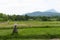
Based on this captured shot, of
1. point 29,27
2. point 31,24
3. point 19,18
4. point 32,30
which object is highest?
point 19,18

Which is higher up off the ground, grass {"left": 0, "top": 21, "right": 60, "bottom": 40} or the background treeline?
the background treeline

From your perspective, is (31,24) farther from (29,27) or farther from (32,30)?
(32,30)

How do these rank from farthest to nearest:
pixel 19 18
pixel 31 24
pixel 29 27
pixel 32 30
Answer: pixel 31 24
pixel 19 18
pixel 29 27
pixel 32 30

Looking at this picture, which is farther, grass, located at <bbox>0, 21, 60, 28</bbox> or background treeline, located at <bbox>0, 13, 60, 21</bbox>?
background treeline, located at <bbox>0, 13, 60, 21</bbox>

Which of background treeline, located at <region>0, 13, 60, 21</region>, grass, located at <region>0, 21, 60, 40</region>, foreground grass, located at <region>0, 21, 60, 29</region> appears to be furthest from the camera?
background treeline, located at <region>0, 13, 60, 21</region>

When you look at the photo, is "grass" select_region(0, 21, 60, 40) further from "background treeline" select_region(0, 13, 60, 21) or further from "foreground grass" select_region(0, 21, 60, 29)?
"background treeline" select_region(0, 13, 60, 21)

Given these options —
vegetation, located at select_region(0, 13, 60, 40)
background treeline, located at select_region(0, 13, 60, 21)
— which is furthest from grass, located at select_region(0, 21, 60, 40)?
background treeline, located at select_region(0, 13, 60, 21)

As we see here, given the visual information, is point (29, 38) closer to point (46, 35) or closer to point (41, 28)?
point (46, 35)

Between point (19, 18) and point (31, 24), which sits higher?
point (19, 18)

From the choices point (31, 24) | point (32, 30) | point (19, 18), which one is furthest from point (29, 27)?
point (19, 18)

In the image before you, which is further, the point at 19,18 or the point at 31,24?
the point at 31,24

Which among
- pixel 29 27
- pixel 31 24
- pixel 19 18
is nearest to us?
pixel 29 27

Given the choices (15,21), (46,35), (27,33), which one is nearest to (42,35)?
(46,35)

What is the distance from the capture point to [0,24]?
1255 centimetres
